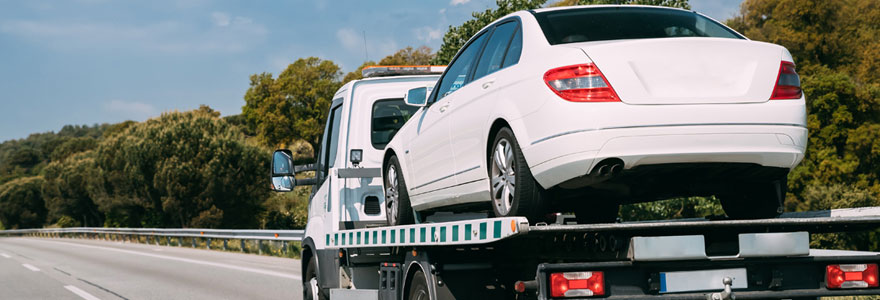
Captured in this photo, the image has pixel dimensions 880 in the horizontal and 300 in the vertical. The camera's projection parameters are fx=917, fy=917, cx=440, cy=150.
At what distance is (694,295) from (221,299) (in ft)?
28.6

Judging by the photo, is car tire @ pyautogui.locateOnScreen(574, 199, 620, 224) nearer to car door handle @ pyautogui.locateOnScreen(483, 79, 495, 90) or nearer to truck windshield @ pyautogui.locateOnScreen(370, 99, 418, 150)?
car door handle @ pyautogui.locateOnScreen(483, 79, 495, 90)

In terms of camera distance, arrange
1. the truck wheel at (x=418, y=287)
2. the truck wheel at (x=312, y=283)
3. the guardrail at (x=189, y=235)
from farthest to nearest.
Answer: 1. the guardrail at (x=189, y=235)
2. the truck wheel at (x=312, y=283)
3. the truck wheel at (x=418, y=287)

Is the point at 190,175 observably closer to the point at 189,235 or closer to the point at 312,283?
the point at 189,235

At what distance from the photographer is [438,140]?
6379mm

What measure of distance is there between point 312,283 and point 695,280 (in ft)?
17.5

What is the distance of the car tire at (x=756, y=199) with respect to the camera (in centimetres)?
515

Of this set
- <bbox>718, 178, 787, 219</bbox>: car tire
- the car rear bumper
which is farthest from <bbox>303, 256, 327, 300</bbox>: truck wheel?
the car rear bumper

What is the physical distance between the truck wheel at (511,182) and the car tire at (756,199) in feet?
3.80

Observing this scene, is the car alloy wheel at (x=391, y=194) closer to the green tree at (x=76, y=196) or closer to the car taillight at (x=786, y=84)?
the car taillight at (x=786, y=84)

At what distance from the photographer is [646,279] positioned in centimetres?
436

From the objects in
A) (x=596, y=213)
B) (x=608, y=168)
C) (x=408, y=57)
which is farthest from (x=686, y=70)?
(x=408, y=57)

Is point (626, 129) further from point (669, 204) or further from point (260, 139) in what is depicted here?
point (260, 139)

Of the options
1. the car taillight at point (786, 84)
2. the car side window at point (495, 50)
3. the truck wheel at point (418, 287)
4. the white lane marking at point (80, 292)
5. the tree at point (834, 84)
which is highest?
the tree at point (834, 84)

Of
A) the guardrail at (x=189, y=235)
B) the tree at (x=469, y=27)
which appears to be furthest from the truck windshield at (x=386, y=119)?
the tree at (x=469, y=27)
